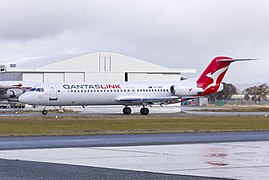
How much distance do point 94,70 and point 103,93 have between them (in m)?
18.6

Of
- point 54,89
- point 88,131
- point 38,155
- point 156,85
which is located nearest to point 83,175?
point 38,155

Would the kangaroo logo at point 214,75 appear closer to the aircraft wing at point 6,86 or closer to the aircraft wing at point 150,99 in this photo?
the aircraft wing at point 150,99

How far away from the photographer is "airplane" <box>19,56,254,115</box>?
198 feet

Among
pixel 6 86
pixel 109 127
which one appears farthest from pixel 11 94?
pixel 109 127

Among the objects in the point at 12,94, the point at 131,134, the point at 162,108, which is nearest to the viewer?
the point at 131,134

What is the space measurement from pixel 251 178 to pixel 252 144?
998 centimetres

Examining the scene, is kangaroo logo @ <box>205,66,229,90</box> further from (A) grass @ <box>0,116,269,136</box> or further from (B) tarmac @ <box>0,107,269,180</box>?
(B) tarmac @ <box>0,107,269,180</box>

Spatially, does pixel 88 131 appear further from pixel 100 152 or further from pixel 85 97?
pixel 85 97

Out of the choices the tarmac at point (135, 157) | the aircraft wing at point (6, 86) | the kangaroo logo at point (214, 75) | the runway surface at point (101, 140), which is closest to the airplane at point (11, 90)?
the aircraft wing at point (6, 86)

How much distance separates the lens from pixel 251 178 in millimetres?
14797

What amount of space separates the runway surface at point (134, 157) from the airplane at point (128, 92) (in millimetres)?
31915

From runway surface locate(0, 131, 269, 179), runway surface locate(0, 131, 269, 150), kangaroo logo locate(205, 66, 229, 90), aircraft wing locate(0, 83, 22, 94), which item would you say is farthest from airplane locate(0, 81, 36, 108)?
runway surface locate(0, 131, 269, 179)

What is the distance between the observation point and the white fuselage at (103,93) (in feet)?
198

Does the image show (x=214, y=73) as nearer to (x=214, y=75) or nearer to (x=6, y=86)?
(x=214, y=75)
